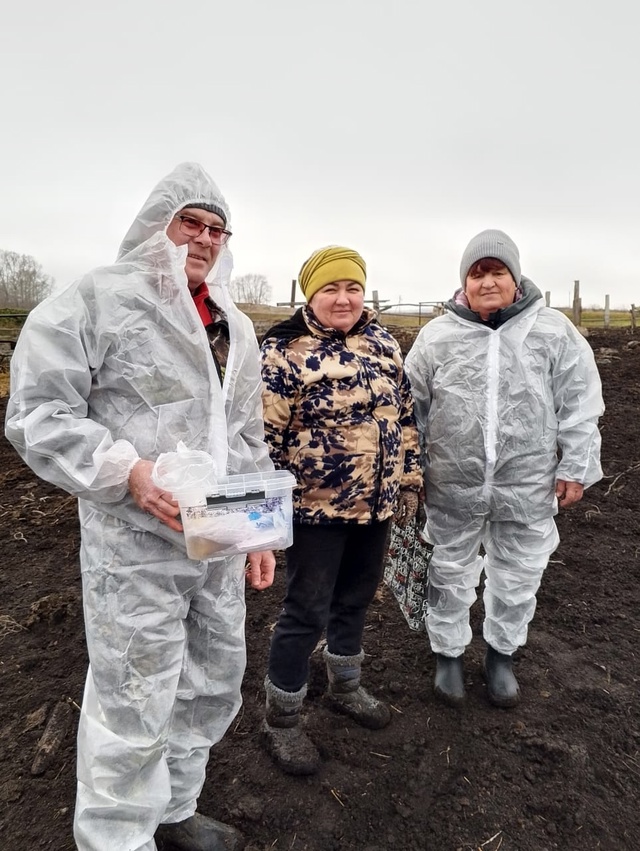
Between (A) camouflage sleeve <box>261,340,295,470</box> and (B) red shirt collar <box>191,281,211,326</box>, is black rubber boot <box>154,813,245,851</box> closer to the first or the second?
(A) camouflage sleeve <box>261,340,295,470</box>

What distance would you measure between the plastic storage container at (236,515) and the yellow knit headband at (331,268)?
80 cm

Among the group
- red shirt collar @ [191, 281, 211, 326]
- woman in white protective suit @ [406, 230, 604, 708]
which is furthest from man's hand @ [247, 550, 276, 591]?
woman in white protective suit @ [406, 230, 604, 708]

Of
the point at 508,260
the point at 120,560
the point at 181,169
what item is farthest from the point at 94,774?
the point at 508,260

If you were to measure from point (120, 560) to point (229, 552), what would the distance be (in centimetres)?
27

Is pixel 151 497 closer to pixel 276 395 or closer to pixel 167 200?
pixel 276 395

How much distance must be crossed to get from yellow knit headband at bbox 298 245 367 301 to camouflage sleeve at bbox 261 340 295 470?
279 millimetres

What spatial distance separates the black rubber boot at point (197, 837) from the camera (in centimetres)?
161

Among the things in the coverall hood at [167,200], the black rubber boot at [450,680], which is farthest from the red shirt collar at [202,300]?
the black rubber boot at [450,680]

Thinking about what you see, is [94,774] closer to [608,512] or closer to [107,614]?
[107,614]

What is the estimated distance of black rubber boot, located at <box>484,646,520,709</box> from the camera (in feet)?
7.41

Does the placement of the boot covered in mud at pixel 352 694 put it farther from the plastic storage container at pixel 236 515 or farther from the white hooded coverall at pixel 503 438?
the plastic storage container at pixel 236 515

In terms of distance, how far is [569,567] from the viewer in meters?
3.42

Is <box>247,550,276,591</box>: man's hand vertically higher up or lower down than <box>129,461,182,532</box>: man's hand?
lower down

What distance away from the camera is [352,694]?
2.19 meters
